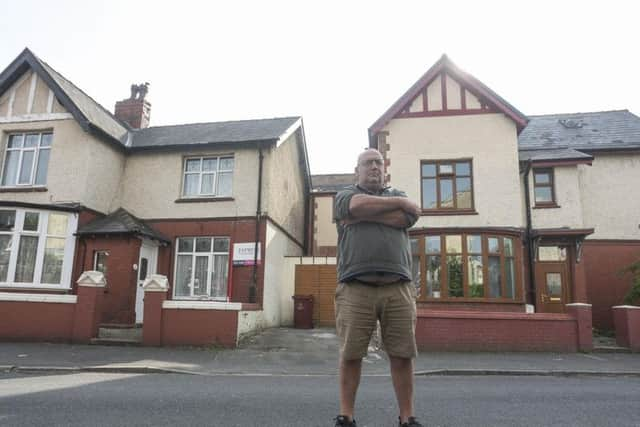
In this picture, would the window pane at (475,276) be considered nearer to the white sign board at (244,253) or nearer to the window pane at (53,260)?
the white sign board at (244,253)

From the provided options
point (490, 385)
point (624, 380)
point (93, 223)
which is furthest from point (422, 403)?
point (93, 223)

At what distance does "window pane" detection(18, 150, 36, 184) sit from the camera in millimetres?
13688

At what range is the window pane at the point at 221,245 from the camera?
1378 cm

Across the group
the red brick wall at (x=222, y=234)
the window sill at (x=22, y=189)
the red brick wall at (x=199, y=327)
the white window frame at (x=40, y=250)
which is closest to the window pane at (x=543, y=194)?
the red brick wall at (x=222, y=234)

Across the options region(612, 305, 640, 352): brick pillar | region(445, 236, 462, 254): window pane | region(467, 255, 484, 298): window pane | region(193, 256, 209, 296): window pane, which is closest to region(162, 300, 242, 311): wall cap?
region(193, 256, 209, 296): window pane

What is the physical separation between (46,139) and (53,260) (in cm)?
400

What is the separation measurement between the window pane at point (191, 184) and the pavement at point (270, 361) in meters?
5.96

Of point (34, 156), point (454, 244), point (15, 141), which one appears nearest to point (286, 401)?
point (454, 244)

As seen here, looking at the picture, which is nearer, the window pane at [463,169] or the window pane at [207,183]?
the window pane at [463,169]

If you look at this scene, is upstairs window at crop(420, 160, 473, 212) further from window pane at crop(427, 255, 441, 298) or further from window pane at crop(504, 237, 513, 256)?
window pane at crop(427, 255, 441, 298)

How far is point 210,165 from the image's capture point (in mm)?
14492

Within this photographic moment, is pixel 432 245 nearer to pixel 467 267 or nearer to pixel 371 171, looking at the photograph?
pixel 467 267

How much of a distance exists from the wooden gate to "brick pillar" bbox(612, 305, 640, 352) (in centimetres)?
795

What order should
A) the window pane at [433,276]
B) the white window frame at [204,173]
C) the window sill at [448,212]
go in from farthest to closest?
the white window frame at [204,173], the window sill at [448,212], the window pane at [433,276]
